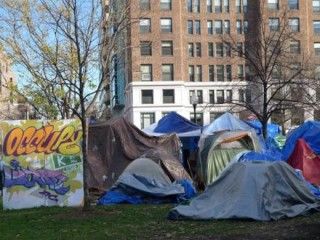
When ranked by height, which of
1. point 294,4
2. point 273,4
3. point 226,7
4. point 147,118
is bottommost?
point 147,118

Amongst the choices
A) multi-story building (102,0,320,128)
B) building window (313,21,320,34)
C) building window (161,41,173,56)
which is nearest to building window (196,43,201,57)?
multi-story building (102,0,320,128)

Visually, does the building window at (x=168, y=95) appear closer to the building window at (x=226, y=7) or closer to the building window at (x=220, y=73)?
the building window at (x=220, y=73)

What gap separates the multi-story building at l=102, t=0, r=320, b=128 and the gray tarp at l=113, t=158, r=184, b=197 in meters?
56.1

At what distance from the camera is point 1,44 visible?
23172 mm

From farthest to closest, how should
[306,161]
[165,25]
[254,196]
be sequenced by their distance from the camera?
[165,25] → [306,161] → [254,196]

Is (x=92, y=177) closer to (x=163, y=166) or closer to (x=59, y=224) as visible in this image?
(x=163, y=166)

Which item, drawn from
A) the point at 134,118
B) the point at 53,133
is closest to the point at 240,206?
the point at 53,133

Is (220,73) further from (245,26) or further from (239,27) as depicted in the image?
(245,26)

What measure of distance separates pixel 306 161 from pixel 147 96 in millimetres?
56362

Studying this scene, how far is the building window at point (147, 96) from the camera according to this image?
76.8 meters

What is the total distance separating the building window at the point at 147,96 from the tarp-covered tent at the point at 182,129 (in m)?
43.8

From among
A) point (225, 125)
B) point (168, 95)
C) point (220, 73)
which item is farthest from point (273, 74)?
point (220, 73)

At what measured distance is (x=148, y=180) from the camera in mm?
18391

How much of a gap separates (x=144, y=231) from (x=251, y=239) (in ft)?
8.05
